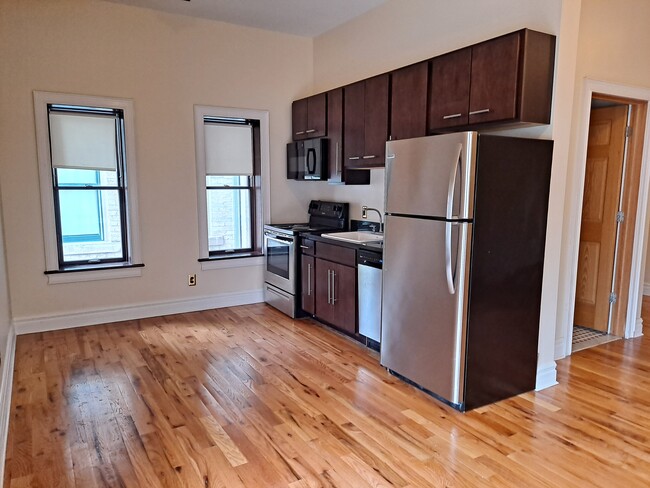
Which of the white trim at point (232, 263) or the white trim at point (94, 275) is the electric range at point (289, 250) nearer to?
the white trim at point (232, 263)

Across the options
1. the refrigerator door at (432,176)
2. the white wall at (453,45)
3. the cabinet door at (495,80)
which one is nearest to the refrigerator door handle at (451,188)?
the refrigerator door at (432,176)

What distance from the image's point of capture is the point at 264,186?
16.6 ft

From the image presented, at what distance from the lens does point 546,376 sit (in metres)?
3.06

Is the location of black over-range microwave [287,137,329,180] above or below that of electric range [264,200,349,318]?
above

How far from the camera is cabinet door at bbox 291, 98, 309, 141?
4875mm

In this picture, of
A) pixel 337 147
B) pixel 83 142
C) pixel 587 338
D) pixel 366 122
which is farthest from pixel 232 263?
pixel 587 338

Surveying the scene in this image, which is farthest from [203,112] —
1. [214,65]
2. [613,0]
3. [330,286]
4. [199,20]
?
[613,0]

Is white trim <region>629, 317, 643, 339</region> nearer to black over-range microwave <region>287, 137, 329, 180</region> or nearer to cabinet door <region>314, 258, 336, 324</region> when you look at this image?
cabinet door <region>314, 258, 336, 324</region>

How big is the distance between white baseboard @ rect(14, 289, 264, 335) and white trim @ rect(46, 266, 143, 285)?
320 millimetres

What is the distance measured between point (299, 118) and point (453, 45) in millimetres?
1980

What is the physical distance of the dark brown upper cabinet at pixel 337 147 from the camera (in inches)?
168

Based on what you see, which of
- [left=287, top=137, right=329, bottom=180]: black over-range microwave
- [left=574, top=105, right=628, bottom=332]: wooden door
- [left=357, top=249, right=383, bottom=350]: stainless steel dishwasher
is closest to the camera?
[left=357, top=249, right=383, bottom=350]: stainless steel dishwasher

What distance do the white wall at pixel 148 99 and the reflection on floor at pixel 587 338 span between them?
3.07m

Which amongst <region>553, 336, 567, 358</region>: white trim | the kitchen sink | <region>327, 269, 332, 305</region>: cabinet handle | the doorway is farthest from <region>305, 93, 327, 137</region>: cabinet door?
<region>553, 336, 567, 358</region>: white trim
